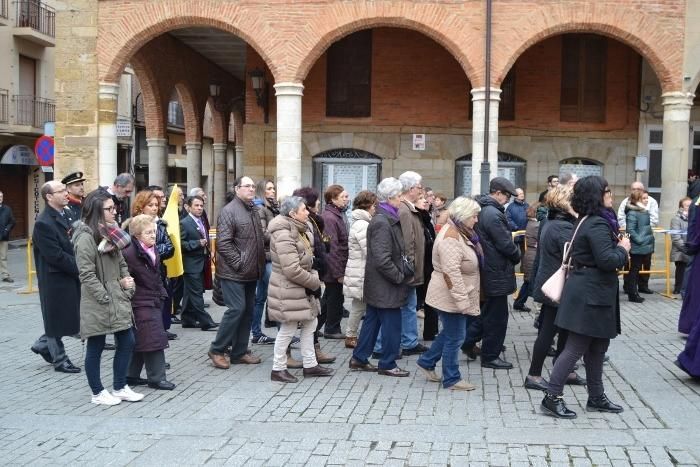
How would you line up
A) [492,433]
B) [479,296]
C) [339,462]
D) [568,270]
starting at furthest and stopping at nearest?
[479,296] → [568,270] → [492,433] → [339,462]

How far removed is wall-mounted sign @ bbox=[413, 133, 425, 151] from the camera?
63.6ft

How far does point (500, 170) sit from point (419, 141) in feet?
6.99

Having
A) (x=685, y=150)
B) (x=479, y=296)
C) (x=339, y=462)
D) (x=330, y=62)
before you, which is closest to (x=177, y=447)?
(x=339, y=462)

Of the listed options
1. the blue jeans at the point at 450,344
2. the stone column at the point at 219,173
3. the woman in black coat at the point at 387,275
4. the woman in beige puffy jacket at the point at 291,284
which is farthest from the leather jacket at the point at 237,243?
the stone column at the point at 219,173

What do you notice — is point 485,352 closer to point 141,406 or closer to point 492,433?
point 492,433

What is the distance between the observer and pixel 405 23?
52.3 feet

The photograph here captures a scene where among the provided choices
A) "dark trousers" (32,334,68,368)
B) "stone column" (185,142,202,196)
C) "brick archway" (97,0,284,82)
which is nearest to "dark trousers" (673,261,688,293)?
"brick archway" (97,0,284,82)

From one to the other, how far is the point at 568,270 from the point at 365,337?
2.24 meters

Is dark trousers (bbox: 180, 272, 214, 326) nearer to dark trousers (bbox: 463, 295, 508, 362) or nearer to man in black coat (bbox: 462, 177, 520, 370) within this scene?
dark trousers (bbox: 463, 295, 508, 362)

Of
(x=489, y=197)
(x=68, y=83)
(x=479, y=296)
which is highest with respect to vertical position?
(x=68, y=83)

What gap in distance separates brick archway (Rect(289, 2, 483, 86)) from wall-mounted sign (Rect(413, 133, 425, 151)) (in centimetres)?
356

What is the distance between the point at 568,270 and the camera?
6.36 meters

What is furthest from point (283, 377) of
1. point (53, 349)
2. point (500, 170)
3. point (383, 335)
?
point (500, 170)

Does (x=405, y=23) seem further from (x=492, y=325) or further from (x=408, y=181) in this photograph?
(x=492, y=325)
